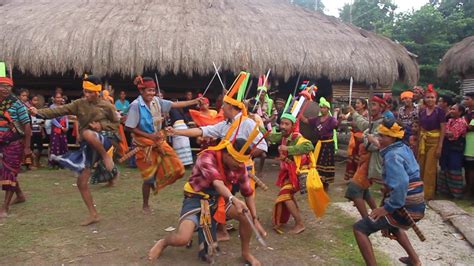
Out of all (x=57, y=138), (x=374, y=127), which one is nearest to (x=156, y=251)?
(x=374, y=127)

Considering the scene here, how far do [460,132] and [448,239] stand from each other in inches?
90.3

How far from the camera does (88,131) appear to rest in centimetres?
469

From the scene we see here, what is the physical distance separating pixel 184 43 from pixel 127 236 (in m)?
6.01

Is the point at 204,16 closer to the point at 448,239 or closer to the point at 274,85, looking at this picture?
the point at 274,85

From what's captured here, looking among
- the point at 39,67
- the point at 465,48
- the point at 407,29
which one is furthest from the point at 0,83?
the point at 407,29

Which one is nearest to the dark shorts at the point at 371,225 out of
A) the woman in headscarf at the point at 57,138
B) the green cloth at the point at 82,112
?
the green cloth at the point at 82,112

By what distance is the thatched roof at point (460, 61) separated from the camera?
1197 cm

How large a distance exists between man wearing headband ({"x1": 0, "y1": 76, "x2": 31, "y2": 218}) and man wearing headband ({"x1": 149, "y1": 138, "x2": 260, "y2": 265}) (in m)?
2.43

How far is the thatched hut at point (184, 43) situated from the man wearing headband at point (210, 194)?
6.18 meters

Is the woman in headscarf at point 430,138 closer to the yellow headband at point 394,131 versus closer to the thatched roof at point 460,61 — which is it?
the yellow headband at point 394,131

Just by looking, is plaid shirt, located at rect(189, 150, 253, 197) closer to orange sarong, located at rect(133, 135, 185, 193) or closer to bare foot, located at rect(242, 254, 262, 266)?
bare foot, located at rect(242, 254, 262, 266)

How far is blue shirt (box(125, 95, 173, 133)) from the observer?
15.9 feet

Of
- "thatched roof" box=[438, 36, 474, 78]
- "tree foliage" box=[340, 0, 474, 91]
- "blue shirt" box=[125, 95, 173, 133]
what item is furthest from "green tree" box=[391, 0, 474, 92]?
"blue shirt" box=[125, 95, 173, 133]

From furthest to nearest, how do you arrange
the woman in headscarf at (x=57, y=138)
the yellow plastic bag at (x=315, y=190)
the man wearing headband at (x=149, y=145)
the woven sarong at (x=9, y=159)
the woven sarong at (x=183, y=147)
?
the woman in headscarf at (x=57, y=138) < the woven sarong at (x=183, y=147) < the woven sarong at (x=9, y=159) < the man wearing headband at (x=149, y=145) < the yellow plastic bag at (x=315, y=190)
